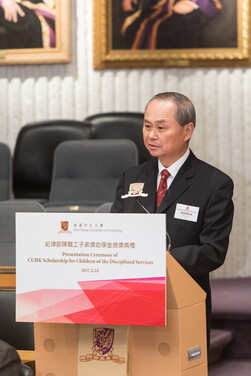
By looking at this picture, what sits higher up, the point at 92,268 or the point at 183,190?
the point at 183,190

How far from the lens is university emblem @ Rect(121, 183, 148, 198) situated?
2067 mm

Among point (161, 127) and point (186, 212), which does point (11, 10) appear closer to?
point (161, 127)

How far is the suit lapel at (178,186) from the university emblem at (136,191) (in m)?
0.06

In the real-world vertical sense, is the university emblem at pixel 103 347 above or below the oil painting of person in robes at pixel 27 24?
below

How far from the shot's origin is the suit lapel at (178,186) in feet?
6.66

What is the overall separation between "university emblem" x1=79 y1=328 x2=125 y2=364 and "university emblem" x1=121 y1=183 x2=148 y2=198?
1.64 feet

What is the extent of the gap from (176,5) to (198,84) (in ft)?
1.75

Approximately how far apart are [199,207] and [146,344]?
0.48 m

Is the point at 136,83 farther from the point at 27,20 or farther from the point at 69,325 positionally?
the point at 69,325

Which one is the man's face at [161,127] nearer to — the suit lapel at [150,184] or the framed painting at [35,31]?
the suit lapel at [150,184]

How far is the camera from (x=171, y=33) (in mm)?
4645

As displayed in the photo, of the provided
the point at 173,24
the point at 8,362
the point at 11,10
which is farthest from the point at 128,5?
the point at 8,362

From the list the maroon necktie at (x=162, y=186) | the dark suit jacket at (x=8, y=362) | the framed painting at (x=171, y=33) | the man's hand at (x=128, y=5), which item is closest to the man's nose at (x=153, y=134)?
the maroon necktie at (x=162, y=186)

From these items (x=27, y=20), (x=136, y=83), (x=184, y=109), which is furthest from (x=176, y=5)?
(x=184, y=109)
